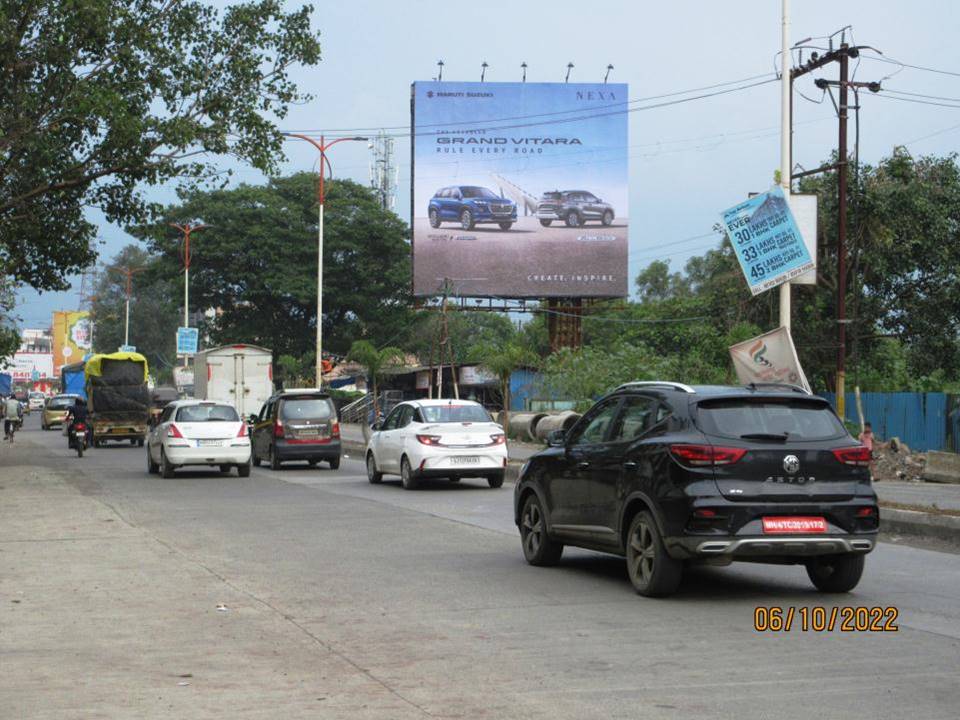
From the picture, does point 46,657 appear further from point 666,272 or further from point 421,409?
point 666,272

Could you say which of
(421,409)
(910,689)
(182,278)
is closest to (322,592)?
(910,689)

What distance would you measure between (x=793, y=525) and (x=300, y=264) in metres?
58.2

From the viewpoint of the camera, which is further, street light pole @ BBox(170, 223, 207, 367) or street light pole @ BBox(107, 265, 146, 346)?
street light pole @ BBox(107, 265, 146, 346)

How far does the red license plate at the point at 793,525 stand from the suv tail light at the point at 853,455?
0.50 m

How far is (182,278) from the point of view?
228 ft

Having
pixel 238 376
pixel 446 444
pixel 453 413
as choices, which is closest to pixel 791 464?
pixel 446 444

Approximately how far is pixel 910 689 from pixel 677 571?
10.2ft

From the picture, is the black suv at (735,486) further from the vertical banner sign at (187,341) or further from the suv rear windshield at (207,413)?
the vertical banner sign at (187,341)

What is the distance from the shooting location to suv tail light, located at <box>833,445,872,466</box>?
9844 mm

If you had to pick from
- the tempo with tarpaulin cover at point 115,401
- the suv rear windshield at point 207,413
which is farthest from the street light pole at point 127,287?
the suv rear windshield at point 207,413

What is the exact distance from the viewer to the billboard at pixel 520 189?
5150 cm

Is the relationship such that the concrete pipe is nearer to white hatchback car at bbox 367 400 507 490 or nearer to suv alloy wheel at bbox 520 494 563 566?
white hatchback car at bbox 367 400 507 490

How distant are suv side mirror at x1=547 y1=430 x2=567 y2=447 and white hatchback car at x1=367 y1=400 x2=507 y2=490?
10.6 m

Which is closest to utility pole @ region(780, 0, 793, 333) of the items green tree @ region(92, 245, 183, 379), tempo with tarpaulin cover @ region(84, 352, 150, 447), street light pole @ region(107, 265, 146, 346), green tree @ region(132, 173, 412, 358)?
tempo with tarpaulin cover @ region(84, 352, 150, 447)
